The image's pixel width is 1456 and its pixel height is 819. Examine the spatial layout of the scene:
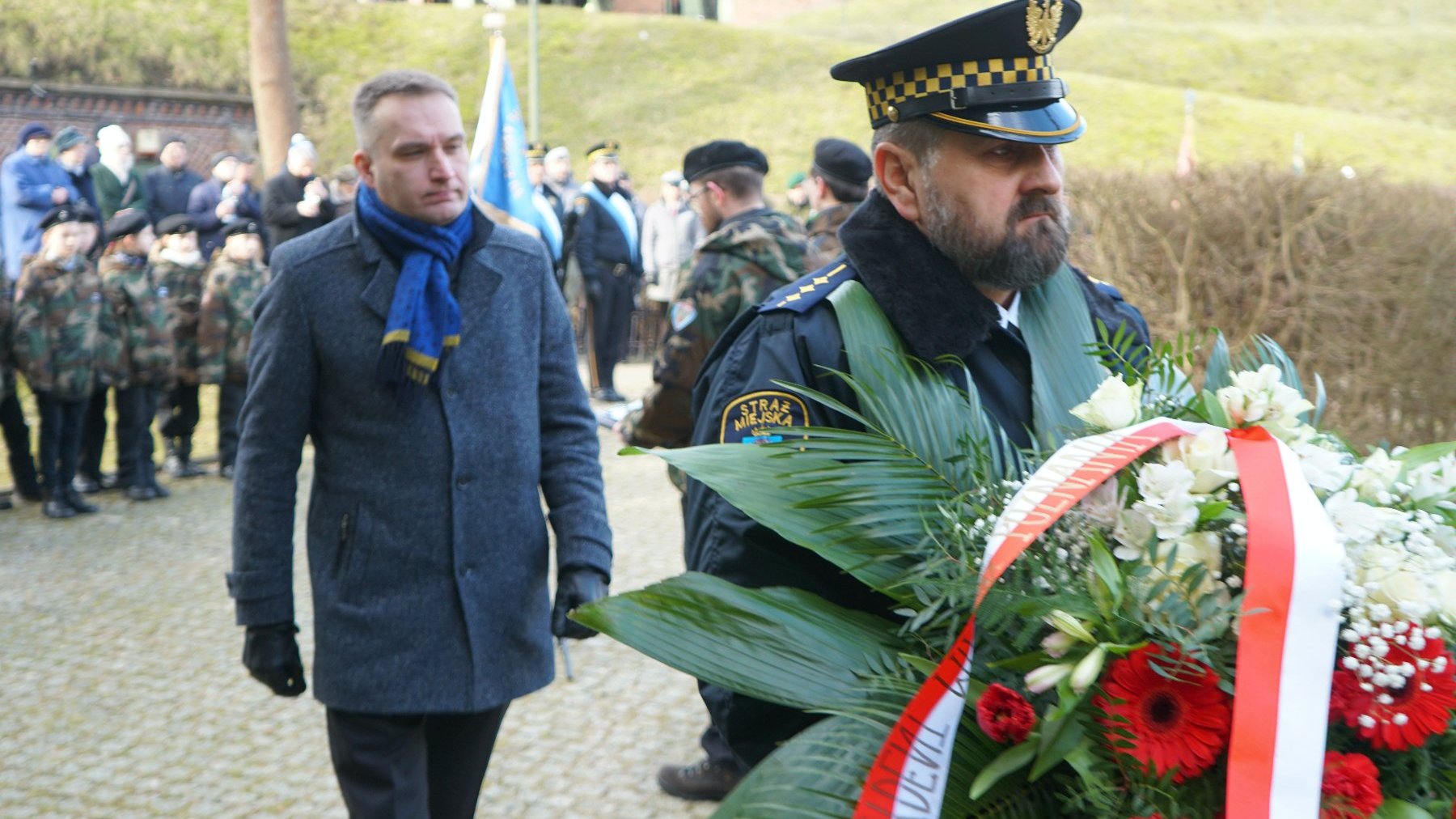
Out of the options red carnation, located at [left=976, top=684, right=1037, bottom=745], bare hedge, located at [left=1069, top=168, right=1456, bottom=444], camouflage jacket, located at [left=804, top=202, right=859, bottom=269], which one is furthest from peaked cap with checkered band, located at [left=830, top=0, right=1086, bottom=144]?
bare hedge, located at [left=1069, top=168, right=1456, bottom=444]

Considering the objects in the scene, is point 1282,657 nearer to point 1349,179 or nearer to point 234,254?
point 1349,179

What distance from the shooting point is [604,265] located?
1343cm

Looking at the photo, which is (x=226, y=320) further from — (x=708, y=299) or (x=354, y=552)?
(x=354, y=552)

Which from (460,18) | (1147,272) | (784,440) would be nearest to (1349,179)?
(1147,272)

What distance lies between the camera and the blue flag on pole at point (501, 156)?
30.0 ft

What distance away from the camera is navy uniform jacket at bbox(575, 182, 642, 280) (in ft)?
43.7

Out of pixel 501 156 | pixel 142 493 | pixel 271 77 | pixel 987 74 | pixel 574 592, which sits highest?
pixel 271 77

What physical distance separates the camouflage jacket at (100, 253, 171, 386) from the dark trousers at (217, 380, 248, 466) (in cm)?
63

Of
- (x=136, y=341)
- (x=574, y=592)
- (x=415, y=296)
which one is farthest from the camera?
(x=136, y=341)

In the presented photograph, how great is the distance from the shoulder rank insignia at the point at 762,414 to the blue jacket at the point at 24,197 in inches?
454

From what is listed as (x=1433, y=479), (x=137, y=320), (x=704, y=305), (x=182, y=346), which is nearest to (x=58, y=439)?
(x=137, y=320)

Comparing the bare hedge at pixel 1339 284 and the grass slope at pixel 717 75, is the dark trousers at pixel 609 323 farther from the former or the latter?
the grass slope at pixel 717 75

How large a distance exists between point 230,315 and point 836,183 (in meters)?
5.69

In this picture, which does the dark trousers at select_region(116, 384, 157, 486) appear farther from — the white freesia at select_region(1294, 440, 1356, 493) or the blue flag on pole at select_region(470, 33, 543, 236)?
the white freesia at select_region(1294, 440, 1356, 493)
